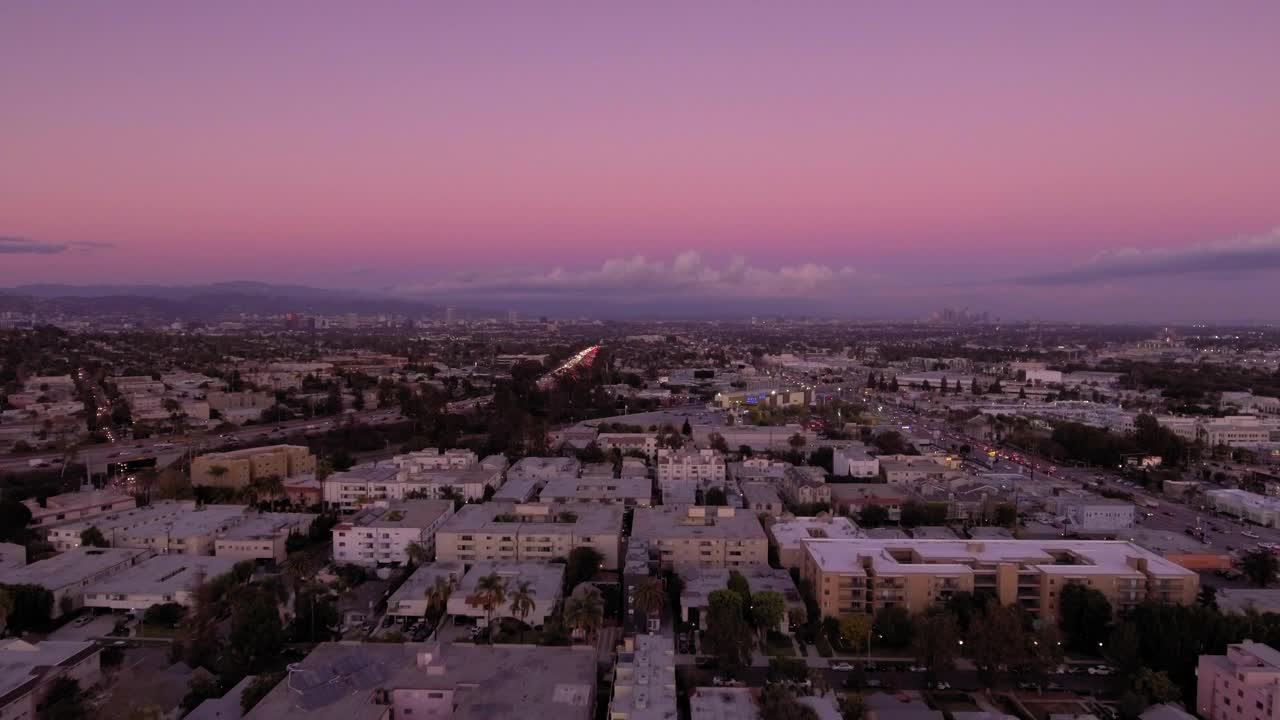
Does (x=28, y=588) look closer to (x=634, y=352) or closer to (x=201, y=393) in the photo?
(x=201, y=393)

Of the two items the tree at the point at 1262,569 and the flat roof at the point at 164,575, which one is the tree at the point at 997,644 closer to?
the tree at the point at 1262,569

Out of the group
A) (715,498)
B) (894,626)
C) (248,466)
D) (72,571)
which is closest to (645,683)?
(894,626)

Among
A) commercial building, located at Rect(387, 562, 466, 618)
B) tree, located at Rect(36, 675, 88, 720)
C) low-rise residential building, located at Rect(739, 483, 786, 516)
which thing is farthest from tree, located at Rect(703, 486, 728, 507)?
tree, located at Rect(36, 675, 88, 720)

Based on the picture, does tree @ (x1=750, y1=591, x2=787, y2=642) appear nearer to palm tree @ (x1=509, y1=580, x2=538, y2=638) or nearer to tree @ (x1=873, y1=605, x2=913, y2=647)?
tree @ (x1=873, y1=605, x2=913, y2=647)

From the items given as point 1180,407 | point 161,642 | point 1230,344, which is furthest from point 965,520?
point 1230,344

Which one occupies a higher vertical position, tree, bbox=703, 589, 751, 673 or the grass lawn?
tree, bbox=703, 589, 751, 673

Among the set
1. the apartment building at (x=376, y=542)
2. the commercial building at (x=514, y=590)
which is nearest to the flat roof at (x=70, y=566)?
the apartment building at (x=376, y=542)
